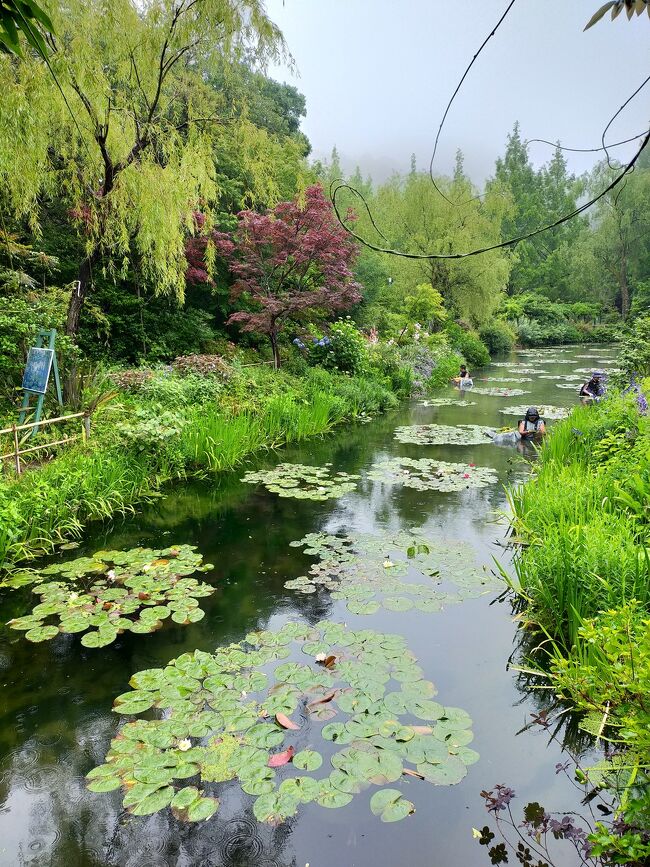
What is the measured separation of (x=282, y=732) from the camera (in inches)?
102

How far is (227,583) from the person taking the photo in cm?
411

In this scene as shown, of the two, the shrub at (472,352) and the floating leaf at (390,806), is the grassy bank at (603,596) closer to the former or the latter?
the floating leaf at (390,806)

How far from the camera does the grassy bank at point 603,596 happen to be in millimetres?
2006

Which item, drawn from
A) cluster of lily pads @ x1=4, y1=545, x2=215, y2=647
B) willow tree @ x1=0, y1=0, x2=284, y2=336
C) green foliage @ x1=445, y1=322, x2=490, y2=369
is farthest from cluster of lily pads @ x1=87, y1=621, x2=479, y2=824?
green foliage @ x1=445, y1=322, x2=490, y2=369

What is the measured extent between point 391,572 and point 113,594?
2053mm

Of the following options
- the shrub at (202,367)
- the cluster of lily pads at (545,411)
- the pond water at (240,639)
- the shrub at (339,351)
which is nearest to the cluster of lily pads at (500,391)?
the cluster of lily pads at (545,411)

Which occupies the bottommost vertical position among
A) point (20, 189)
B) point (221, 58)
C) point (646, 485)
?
point (646, 485)

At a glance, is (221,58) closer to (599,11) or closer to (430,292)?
(599,11)

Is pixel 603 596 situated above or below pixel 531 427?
above

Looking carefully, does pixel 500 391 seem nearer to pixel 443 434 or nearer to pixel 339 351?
pixel 339 351

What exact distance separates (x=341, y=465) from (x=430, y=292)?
43.7ft

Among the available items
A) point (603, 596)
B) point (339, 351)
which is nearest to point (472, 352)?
point (339, 351)

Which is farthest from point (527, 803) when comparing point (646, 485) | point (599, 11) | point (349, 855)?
point (599, 11)

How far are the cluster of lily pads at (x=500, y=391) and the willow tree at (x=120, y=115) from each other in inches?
357
